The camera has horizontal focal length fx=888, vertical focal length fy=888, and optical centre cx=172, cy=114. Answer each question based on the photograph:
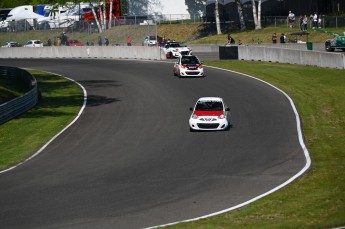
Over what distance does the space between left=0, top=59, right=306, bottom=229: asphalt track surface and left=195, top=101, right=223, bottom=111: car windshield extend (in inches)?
44.4

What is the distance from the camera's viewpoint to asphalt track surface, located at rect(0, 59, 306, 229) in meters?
24.1

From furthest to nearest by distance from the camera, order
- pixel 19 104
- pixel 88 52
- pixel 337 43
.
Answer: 1. pixel 88 52
2. pixel 337 43
3. pixel 19 104

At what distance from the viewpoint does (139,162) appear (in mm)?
31844

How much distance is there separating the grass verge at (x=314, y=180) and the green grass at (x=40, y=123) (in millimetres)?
11331

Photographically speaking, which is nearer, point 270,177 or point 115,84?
point 270,177

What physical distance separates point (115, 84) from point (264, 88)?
1156cm

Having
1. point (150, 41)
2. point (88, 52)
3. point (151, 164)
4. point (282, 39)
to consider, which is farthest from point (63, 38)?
point (151, 164)

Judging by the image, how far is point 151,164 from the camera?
31297mm

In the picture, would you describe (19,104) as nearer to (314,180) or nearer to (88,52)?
(314,180)

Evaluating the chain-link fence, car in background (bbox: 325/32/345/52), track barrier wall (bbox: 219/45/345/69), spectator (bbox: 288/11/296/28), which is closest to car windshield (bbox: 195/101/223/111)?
track barrier wall (bbox: 219/45/345/69)

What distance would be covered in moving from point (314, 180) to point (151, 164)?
20.1ft

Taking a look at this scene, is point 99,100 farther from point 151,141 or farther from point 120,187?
point 120,187

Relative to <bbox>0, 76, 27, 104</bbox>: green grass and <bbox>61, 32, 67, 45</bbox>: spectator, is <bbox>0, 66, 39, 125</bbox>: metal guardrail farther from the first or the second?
<bbox>61, 32, 67, 45</bbox>: spectator

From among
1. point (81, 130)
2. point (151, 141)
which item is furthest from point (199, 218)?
point (81, 130)
